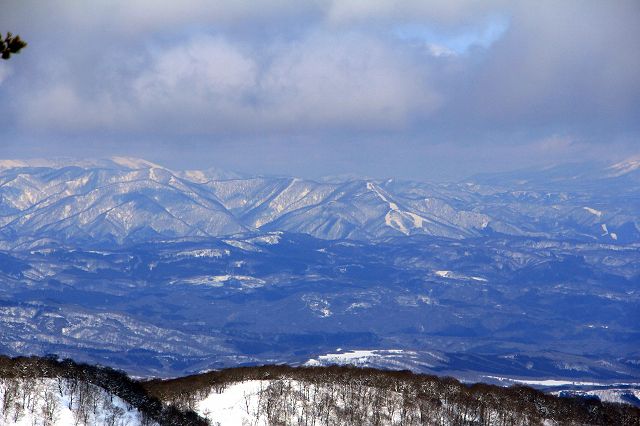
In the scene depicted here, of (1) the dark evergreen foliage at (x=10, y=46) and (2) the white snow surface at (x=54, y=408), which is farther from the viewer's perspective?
(2) the white snow surface at (x=54, y=408)

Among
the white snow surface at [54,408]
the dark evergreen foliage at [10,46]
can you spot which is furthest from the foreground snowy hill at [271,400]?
the dark evergreen foliage at [10,46]

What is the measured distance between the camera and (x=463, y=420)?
451 ft

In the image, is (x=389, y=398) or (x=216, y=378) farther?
(x=216, y=378)

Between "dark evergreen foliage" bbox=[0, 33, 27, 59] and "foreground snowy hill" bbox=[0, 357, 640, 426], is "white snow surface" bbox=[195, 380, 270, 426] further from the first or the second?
"dark evergreen foliage" bbox=[0, 33, 27, 59]

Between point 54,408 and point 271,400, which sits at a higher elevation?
point 271,400

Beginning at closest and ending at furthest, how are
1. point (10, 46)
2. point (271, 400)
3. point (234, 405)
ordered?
point (10, 46) → point (234, 405) → point (271, 400)

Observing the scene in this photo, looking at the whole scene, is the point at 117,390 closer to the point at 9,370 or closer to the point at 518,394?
the point at 9,370

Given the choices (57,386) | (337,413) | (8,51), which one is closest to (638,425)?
(337,413)

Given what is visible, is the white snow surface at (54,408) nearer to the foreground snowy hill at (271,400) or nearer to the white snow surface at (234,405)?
the foreground snowy hill at (271,400)

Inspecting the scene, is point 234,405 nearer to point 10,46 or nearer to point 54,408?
point 54,408

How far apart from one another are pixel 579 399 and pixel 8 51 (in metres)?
152

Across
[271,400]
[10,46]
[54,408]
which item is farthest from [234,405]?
[10,46]

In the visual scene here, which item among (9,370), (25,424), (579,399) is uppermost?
(579,399)

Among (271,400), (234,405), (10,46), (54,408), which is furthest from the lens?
(271,400)
